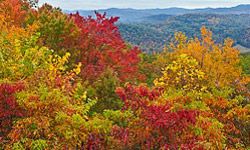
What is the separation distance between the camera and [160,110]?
11125 millimetres

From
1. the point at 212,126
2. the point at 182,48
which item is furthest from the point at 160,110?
the point at 182,48

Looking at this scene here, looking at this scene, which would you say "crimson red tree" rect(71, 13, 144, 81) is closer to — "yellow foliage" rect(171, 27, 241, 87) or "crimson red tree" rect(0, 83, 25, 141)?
"crimson red tree" rect(0, 83, 25, 141)

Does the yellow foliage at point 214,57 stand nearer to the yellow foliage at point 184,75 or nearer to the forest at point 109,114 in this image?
the yellow foliage at point 184,75

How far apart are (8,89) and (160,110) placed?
3926 mm

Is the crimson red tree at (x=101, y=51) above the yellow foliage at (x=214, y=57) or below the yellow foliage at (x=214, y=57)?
above

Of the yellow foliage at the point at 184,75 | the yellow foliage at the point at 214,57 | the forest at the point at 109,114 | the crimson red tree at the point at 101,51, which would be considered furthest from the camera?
the yellow foliage at the point at 214,57

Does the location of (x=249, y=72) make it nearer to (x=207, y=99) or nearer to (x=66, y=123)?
(x=207, y=99)

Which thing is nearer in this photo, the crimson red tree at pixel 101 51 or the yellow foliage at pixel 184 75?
the yellow foliage at pixel 184 75

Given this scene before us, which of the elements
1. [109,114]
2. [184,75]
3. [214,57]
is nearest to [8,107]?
[109,114]

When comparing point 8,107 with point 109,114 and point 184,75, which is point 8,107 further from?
point 184,75

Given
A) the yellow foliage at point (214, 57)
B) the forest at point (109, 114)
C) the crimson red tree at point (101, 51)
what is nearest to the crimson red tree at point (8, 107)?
the forest at point (109, 114)

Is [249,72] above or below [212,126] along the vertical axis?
below

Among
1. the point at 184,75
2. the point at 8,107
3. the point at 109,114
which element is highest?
the point at 8,107

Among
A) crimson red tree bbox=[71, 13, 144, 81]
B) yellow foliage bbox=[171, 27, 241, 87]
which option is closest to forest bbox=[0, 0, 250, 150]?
crimson red tree bbox=[71, 13, 144, 81]
